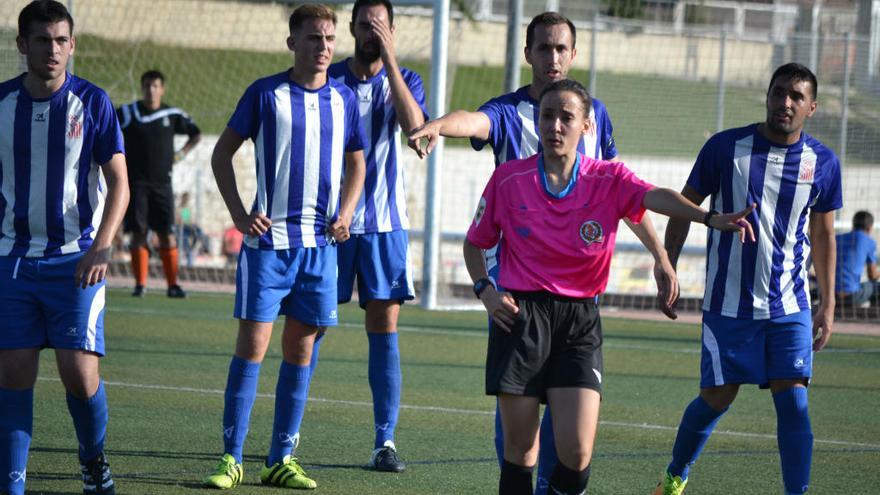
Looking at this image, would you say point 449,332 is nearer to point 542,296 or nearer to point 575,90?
point 542,296

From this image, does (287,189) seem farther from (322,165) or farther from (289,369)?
(289,369)

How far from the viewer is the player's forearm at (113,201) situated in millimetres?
4961

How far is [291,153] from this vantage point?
5750mm

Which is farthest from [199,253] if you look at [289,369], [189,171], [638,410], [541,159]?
[541,159]

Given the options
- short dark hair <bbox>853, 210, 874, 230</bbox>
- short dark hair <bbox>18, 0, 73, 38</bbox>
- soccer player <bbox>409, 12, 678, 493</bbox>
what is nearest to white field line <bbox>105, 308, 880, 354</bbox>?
short dark hair <bbox>853, 210, 874, 230</bbox>

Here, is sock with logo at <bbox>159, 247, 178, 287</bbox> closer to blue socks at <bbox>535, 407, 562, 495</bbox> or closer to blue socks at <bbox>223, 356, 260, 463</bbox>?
blue socks at <bbox>223, 356, 260, 463</bbox>

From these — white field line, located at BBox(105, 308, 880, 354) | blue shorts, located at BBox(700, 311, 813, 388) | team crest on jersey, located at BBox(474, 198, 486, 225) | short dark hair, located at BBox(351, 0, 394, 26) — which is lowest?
white field line, located at BBox(105, 308, 880, 354)

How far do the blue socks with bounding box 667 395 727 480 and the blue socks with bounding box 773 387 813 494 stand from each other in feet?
0.98

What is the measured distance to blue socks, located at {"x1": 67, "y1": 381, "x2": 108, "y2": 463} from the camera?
5152 mm

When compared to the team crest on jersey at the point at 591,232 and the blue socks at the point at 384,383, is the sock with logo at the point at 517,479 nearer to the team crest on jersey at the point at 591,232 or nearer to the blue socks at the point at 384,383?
the team crest on jersey at the point at 591,232

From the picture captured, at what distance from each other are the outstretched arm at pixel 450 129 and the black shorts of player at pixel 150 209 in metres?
8.76

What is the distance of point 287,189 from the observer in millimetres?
5770

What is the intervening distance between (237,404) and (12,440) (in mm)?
1115

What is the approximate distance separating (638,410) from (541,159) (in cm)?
391
